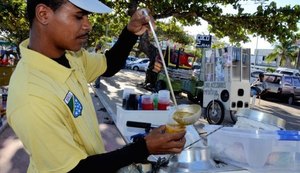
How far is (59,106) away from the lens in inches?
50.2

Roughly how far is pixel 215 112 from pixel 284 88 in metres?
9.35

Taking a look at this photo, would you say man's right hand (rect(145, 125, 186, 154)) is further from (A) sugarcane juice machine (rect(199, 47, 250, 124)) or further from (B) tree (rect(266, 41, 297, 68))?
(B) tree (rect(266, 41, 297, 68))

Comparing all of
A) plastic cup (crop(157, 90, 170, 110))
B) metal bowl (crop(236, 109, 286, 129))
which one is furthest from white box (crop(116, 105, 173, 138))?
metal bowl (crop(236, 109, 286, 129))

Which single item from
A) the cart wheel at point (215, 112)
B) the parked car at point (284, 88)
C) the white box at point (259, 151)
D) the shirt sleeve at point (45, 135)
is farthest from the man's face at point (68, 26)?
the parked car at point (284, 88)

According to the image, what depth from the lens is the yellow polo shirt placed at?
118cm

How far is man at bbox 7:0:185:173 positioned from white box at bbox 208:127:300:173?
711mm

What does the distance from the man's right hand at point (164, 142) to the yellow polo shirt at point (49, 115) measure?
0.86ft

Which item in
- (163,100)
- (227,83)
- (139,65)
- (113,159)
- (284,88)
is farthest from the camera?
(139,65)

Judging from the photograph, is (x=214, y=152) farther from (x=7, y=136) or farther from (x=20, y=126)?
(x=7, y=136)

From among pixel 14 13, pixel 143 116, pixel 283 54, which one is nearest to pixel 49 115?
pixel 143 116

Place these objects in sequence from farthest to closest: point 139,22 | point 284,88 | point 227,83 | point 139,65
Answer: point 139,65, point 284,88, point 227,83, point 139,22

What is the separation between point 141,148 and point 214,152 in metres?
0.87

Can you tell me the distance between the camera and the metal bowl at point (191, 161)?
1806 mm

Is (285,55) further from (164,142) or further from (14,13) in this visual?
(164,142)
